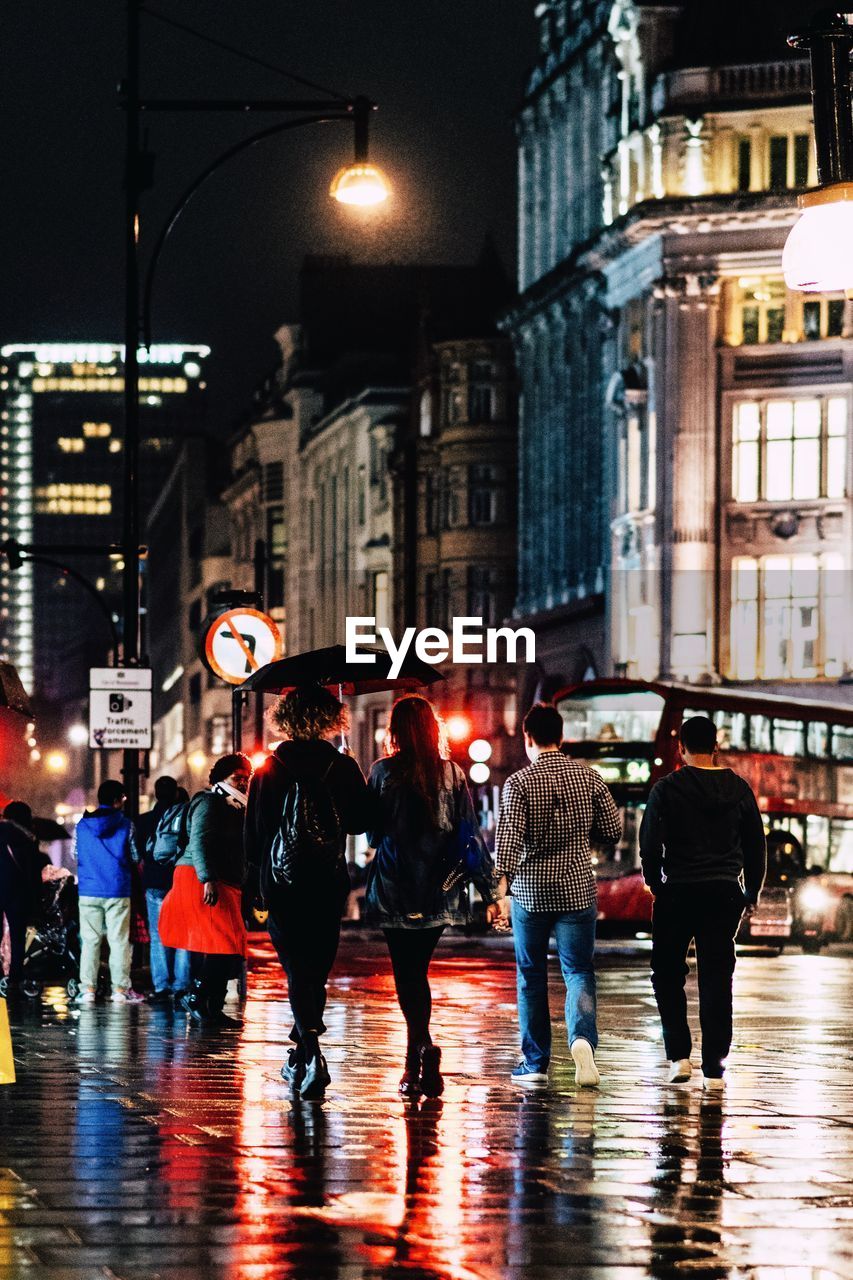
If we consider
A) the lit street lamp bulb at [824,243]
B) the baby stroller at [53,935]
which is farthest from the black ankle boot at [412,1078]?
the baby stroller at [53,935]

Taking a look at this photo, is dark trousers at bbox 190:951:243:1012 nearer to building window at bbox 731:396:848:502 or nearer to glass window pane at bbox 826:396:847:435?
Answer: building window at bbox 731:396:848:502

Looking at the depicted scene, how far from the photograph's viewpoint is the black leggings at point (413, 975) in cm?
1271

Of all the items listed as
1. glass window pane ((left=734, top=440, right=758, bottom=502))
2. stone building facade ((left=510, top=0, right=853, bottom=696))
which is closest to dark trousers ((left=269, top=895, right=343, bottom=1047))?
stone building facade ((left=510, top=0, right=853, bottom=696))

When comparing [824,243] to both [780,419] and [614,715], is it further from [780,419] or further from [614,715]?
[780,419]

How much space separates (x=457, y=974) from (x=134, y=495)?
18.2 ft

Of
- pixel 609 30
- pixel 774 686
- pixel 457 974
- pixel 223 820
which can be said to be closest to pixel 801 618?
pixel 774 686

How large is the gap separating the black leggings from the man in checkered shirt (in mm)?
703

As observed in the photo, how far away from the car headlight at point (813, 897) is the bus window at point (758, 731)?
2.13 metres

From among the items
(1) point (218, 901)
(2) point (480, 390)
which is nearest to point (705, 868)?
(1) point (218, 901)

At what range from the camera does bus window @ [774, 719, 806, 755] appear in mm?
39056

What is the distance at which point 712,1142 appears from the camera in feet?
35.6

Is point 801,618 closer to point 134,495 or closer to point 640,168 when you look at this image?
point 640,168

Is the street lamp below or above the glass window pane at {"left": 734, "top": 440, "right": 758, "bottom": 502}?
below

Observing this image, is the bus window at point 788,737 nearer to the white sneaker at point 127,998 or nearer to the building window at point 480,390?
the white sneaker at point 127,998
